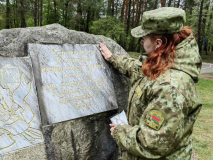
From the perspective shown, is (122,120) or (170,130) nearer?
(170,130)

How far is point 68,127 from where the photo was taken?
2.06 m

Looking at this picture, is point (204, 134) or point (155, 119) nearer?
point (155, 119)

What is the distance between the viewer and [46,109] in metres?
1.89

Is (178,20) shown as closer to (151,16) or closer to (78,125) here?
(151,16)

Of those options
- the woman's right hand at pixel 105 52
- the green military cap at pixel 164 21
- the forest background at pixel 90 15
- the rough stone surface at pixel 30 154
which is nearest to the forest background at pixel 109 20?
the forest background at pixel 90 15

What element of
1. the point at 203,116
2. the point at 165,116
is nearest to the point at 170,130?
the point at 165,116

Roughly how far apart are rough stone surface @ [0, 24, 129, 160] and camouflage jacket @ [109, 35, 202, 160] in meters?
0.75

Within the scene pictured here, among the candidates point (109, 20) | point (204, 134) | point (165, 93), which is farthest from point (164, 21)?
point (109, 20)

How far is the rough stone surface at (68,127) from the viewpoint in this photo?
193 centimetres

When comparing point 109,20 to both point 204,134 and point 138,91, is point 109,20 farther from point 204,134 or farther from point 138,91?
point 138,91

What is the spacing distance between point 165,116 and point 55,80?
47.4 inches

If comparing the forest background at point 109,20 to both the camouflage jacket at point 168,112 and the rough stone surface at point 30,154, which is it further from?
the rough stone surface at point 30,154

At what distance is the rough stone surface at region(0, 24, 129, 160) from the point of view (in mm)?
1930

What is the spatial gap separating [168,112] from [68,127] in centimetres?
119
